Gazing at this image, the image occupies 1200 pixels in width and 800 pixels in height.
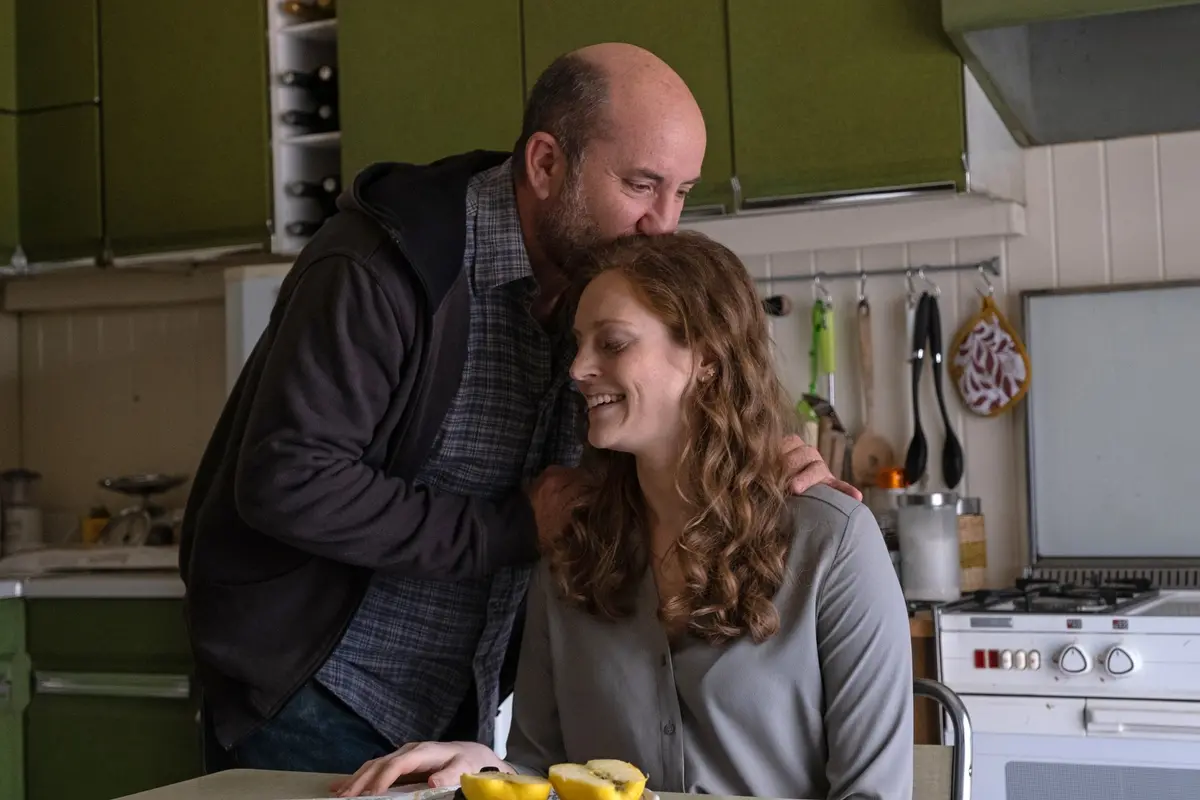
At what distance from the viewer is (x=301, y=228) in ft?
10.6

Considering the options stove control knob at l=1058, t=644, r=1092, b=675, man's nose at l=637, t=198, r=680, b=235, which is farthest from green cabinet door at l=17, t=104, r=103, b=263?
stove control knob at l=1058, t=644, r=1092, b=675

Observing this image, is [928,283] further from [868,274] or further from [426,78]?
[426,78]

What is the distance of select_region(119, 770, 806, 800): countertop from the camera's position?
49.5 inches

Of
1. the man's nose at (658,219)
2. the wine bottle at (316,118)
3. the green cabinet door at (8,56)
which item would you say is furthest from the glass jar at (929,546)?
the green cabinet door at (8,56)

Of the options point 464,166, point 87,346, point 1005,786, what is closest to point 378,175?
point 464,166

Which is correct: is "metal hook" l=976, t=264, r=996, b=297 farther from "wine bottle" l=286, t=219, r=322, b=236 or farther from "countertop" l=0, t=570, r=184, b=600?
"countertop" l=0, t=570, r=184, b=600

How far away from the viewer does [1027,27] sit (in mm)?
2645

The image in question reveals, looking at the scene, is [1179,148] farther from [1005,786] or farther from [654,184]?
[654,184]

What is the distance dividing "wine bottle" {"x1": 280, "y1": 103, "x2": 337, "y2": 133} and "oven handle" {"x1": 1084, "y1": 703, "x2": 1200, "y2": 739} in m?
2.02

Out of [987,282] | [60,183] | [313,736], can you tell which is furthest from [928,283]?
[60,183]

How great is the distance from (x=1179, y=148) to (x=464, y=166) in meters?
1.73

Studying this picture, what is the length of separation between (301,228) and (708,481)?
6.51 feet

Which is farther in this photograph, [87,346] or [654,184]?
[87,346]

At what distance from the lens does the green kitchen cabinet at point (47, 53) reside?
3512 mm
